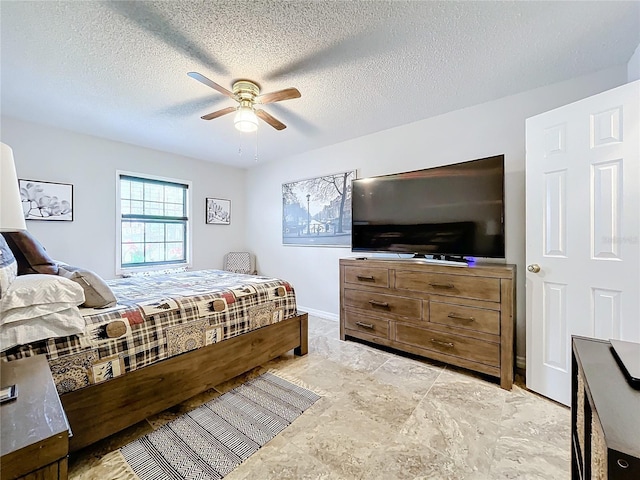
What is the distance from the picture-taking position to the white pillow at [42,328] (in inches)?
48.9

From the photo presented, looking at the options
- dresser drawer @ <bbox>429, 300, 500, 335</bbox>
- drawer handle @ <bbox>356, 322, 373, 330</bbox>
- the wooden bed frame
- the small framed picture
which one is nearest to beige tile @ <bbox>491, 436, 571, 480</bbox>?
dresser drawer @ <bbox>429, 300, 500, 335</bbox>

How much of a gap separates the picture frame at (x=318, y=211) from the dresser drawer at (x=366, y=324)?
984 mm

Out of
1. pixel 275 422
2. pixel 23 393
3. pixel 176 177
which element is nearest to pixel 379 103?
pixel 275 422

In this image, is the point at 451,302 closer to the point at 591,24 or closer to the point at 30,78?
the point at 591,24

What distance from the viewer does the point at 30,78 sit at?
2.12m

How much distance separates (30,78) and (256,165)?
2.90m

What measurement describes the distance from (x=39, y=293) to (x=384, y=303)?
8.01 feet

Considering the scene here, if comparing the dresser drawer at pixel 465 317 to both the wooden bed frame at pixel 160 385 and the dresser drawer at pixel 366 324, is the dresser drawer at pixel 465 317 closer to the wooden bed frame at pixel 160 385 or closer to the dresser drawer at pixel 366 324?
the dresser drawer at pixel 366 324

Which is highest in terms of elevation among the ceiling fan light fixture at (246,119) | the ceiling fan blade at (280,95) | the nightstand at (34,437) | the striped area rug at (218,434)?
the ceiling fan blade at (280,95)

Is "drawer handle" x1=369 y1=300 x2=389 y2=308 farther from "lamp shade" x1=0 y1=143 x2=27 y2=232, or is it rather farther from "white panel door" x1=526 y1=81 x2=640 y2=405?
"lamp shade" x1=0 y1=143 x2=27 y2=232

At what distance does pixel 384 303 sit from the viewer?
2701mm

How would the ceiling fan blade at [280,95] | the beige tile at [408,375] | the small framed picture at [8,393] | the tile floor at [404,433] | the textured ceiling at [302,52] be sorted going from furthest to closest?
the beige tile at [408,375] → the ceiling fan blade at [280,95] → the textured ceiling at [302,52] → the tile floor at [404,433] → the small framed picture at [8,393]

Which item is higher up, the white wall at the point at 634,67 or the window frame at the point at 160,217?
the white wall at the point at 634,67

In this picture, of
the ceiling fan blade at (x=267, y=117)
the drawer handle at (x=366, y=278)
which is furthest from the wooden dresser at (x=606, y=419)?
the ceiling fan blade at (x=267, y=117)
